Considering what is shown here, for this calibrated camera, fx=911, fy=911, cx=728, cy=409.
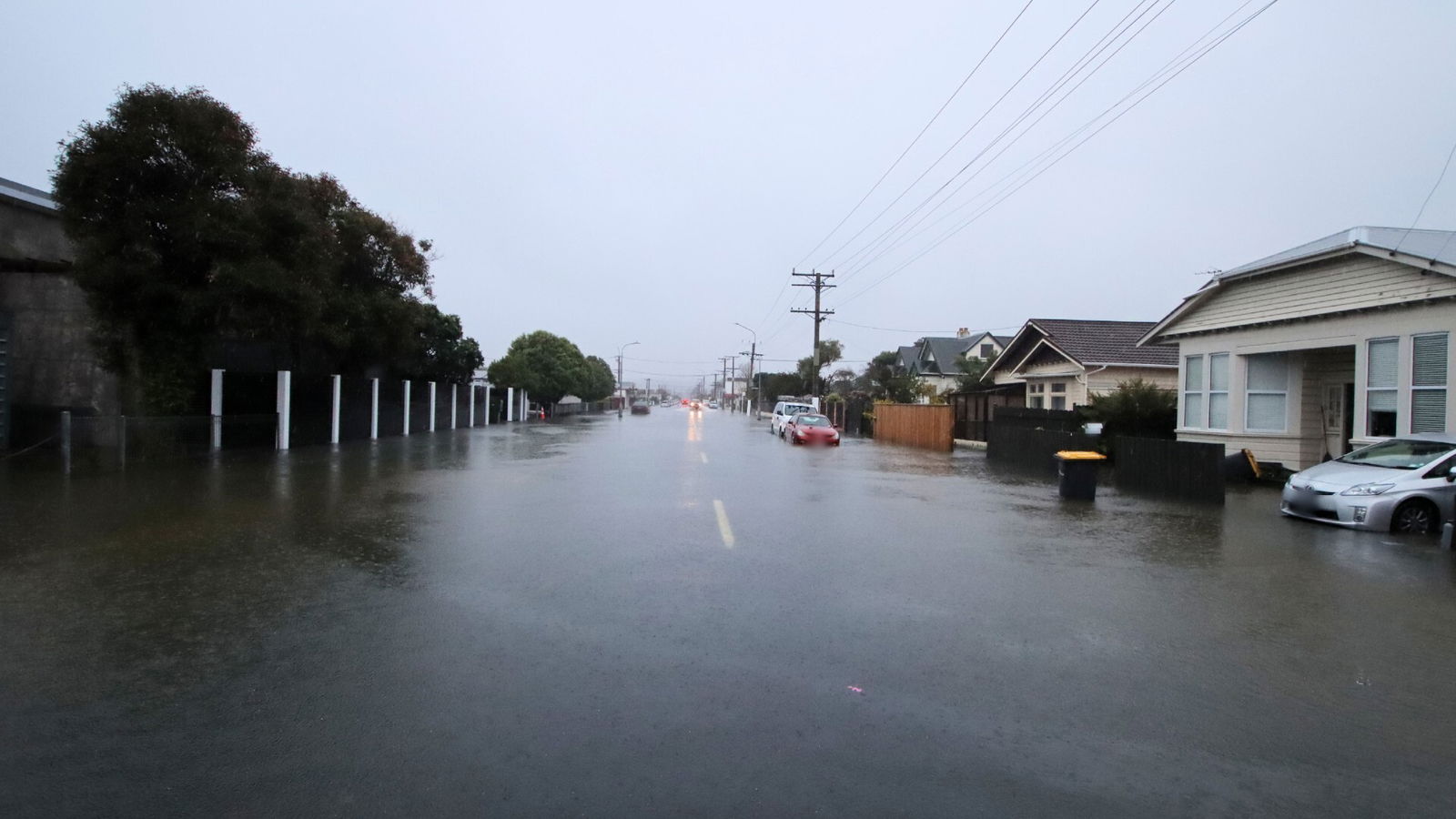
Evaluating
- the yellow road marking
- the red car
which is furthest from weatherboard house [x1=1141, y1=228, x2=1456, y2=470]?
the red car

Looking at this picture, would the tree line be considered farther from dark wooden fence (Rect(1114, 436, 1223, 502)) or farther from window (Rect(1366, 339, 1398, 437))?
window (Rect(1366, 339, 1398, 437))

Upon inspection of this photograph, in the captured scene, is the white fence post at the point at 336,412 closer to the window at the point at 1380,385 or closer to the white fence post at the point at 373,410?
the white fence post at the point at 373,410

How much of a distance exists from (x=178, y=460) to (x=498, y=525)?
11.8m

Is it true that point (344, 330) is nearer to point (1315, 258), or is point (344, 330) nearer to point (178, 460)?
point (178, 460)

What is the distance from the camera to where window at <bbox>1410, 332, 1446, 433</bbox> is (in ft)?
50.7

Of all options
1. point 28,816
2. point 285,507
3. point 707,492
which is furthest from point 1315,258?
point 28,816

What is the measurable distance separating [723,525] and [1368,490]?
29.9ft

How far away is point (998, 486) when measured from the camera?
18266 millimetres

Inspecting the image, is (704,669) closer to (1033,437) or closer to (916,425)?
(1033,437)

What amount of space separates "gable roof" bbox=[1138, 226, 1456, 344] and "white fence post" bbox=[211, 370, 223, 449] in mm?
23413

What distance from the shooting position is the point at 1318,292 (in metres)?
18.4

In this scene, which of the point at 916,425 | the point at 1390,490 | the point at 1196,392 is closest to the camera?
the point at 1390,490

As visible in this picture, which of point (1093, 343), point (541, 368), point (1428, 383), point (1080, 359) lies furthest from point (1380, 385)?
point (541, 368)

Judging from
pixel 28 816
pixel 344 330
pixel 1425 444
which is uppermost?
pixel 344 330
